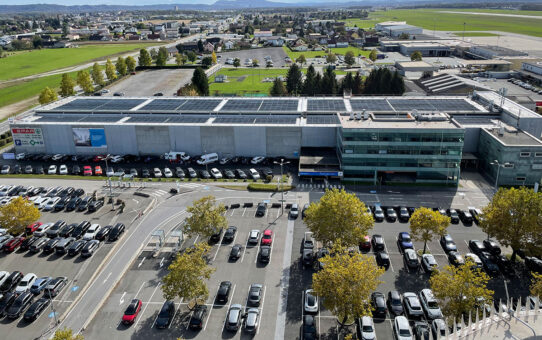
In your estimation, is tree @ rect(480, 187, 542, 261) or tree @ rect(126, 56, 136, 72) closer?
tree @ rect(480, 187, 542, 261)

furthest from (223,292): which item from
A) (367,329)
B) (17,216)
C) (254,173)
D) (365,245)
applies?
(254,173)

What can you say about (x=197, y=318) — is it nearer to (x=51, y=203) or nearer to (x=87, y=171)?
(x=51, y=203)

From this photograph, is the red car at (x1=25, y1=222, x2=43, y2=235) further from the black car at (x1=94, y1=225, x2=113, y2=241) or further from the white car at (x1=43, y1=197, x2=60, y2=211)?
the black car at (x1=94, y1=225, x2=113, y2=241)

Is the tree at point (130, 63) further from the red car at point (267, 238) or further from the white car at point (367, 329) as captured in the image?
the white car at point (367, 329)

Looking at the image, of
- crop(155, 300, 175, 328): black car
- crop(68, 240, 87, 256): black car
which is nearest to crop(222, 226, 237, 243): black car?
crop(155, 300, 175, 328): black car

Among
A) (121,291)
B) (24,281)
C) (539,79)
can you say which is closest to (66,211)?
(24,281)

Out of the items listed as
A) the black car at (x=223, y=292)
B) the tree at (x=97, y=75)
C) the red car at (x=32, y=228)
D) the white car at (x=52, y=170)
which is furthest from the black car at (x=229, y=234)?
the tree at (x=97, y=75)

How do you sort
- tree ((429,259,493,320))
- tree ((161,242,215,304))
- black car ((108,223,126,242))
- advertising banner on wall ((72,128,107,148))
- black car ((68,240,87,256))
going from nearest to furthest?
tree ((429,259,493,320)) < tree ((161,242,215,304)) < black car ((68,240,87,256)) < black car ((108,223,126,242)) < advertising banner on wall ((72,128,107,148))
